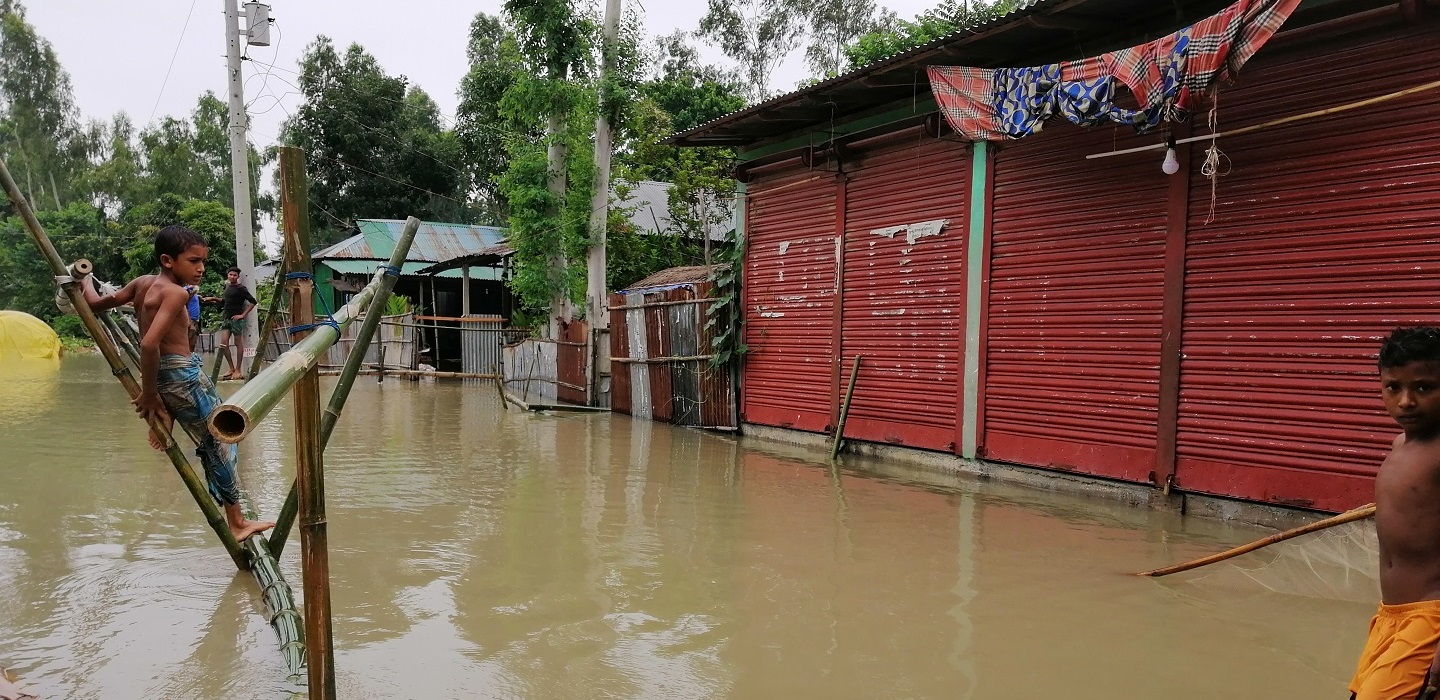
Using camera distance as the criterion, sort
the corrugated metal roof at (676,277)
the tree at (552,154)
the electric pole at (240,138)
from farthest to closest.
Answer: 1. the tree at (552,154)
2. the corrugated metal roof at (676,277)
3. the electric pole at (240,138)

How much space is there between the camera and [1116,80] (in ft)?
20.9

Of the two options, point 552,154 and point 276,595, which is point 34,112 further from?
point 276,595

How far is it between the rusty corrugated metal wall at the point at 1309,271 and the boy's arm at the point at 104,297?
709 cm

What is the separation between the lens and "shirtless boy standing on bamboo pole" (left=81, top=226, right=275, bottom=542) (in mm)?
4344

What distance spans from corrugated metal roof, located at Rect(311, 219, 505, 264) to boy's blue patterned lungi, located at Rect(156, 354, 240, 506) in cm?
2122

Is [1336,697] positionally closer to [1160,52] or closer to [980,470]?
[1160,52]

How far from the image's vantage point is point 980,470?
28.2 feet

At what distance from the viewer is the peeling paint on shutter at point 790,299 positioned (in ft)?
35.1

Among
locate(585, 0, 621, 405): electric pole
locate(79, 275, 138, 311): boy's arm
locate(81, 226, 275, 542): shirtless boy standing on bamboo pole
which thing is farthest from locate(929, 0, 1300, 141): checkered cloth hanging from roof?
locate(585, 0, 621, 405): electric pole

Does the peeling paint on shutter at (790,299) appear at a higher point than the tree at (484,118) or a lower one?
lower

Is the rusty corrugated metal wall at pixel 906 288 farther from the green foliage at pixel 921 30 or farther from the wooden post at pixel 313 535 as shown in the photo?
the green foliage at pixel 921 30

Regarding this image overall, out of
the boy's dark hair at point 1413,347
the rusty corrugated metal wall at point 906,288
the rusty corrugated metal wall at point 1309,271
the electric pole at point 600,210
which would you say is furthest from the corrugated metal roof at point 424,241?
the boy's dark hair at point 1413,347

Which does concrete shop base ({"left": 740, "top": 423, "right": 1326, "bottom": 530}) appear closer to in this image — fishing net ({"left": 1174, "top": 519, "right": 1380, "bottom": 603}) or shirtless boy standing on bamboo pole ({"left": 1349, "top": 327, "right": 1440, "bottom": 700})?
fishing net ({"left": 1174, "top": 519, "right": 1380, "bottom": 603})

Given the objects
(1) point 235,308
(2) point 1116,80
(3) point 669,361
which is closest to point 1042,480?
(2) point 1116,80
